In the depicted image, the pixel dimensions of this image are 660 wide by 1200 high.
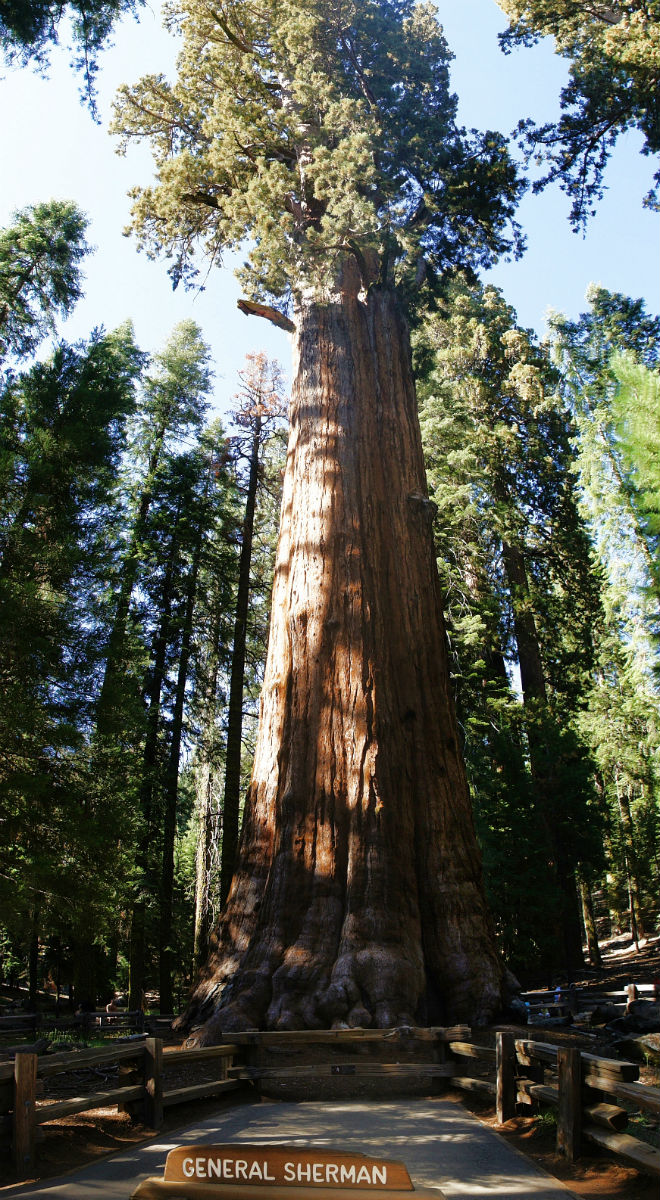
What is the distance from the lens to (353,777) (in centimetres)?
914

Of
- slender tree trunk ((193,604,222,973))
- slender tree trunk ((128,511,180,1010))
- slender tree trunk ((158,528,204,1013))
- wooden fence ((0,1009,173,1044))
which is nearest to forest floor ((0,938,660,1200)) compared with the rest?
wooden fence ((0,1009,173,1044))

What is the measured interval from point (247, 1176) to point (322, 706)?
7649 millimetres

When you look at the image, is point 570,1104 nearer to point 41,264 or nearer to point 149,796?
point 149,796

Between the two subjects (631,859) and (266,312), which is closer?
(266,312)

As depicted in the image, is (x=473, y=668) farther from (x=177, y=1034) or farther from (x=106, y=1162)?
(x=106, y=1162)

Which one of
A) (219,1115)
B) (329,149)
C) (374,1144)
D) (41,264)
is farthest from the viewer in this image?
(41,264)

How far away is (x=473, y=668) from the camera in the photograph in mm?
18438

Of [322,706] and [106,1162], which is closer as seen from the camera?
[106,1162]

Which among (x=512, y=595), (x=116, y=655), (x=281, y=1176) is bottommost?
(x=281, y=1176)

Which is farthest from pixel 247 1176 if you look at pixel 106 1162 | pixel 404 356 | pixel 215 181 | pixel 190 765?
pixel 190 765

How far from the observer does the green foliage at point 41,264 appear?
655 inches

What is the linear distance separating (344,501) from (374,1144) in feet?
24.0

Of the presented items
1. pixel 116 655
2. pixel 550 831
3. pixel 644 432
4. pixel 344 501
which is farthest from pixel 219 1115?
pixel 550 831

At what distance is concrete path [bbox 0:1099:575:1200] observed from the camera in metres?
4.26
